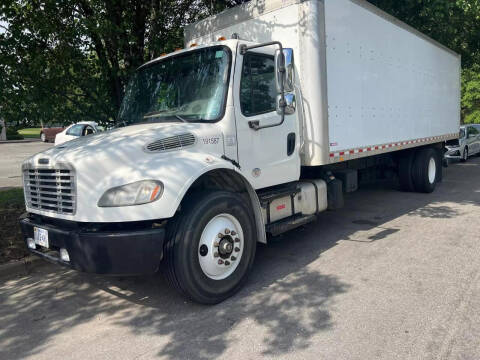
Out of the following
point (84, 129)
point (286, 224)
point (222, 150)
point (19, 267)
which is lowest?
point (19, 267)

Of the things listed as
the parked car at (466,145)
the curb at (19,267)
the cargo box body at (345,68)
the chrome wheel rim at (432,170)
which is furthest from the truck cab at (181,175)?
the parked car at (466,145)

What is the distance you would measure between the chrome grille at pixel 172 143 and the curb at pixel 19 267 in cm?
266

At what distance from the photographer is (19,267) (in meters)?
5.04

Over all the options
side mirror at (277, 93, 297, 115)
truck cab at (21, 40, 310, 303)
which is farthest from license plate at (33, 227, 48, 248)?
side mirror at (277, 93, 297, 115)

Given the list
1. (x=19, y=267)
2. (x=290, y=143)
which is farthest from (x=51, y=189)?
(x=290, y=143)

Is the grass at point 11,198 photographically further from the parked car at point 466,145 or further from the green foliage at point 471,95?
the green foliage at point 471,95

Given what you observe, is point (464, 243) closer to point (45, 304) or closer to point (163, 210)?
point (163, 210)

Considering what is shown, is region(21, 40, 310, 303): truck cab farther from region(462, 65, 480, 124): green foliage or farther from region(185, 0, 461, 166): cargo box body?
region(462, 65, 480, 124): green foliage

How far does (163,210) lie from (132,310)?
46.7 inches

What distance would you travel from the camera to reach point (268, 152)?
486 cm

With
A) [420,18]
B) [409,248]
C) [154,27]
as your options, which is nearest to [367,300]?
[409,248]

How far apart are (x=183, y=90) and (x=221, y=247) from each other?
184cm

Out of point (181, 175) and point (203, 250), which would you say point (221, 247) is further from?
point (181, 175)

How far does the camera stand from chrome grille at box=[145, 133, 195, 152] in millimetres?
3787
